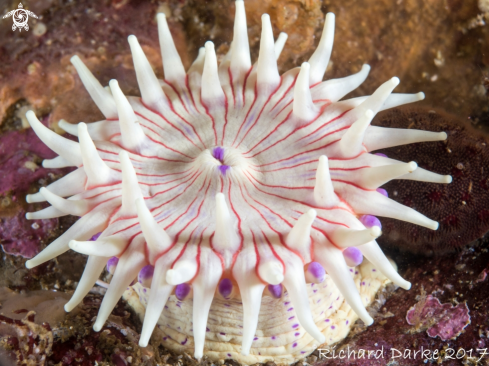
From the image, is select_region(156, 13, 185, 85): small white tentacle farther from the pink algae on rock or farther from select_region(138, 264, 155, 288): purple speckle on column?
the pink algae on rock

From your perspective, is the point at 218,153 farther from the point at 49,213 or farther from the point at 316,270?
the point at 49,213

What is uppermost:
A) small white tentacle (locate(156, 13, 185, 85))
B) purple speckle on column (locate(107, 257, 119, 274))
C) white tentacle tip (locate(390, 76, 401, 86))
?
small white tentacle (locate(156, 13, 185, 85))

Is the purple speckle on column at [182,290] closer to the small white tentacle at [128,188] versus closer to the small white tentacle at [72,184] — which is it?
the small white tentacle at [128,188]

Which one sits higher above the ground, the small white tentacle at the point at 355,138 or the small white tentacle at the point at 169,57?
the small white tentacle at the point at 169,57

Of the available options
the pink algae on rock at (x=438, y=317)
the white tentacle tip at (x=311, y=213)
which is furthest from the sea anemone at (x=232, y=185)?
the pink algae on rock at (x=438, y=317)

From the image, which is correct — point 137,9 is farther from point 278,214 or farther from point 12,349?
point 12,349

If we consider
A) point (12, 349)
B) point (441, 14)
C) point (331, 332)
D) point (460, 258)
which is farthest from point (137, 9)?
point (460, 258)

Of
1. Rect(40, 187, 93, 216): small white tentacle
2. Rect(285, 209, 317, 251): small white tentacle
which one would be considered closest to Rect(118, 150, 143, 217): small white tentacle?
Rect(40, 187, 93, 216): small white tentacle
